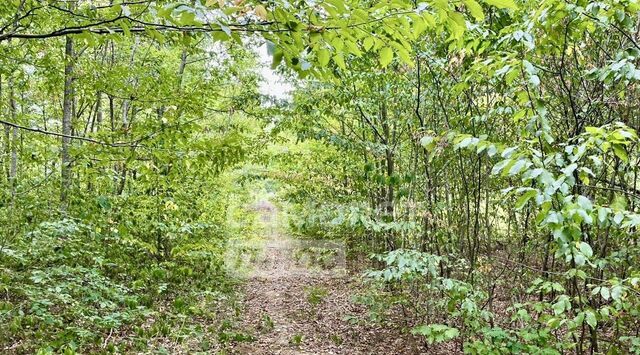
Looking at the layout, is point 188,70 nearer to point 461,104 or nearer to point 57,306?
point 57,306

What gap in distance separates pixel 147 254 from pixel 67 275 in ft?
16.7

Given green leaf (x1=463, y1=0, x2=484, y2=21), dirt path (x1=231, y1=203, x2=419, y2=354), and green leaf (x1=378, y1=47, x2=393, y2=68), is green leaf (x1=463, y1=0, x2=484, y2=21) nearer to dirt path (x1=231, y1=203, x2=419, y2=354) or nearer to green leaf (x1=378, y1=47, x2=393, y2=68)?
green leaf (x1=378, y1=47, x2=393, y2=68)

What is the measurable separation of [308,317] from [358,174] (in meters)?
3.38

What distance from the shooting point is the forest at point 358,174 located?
2.24 meters

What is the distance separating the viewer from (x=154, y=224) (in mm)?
7762

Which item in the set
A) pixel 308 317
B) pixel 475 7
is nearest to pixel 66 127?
pixel 308 317

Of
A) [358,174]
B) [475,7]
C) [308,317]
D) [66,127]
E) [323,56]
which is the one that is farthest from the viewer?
[358,174]

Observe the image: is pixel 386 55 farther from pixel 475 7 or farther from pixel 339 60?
pixel 475 7

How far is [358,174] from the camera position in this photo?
32.6 ft

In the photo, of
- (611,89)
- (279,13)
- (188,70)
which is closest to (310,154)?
(188,70)

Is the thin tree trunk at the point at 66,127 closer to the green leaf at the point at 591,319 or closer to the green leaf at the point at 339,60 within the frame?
the green leaf at the point at 339,60

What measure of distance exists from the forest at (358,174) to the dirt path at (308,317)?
72 millimetres

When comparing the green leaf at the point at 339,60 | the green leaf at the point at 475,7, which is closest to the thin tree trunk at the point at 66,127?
the green leaf at the point at 339,60

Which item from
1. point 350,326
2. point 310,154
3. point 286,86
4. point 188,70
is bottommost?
point 350,326
